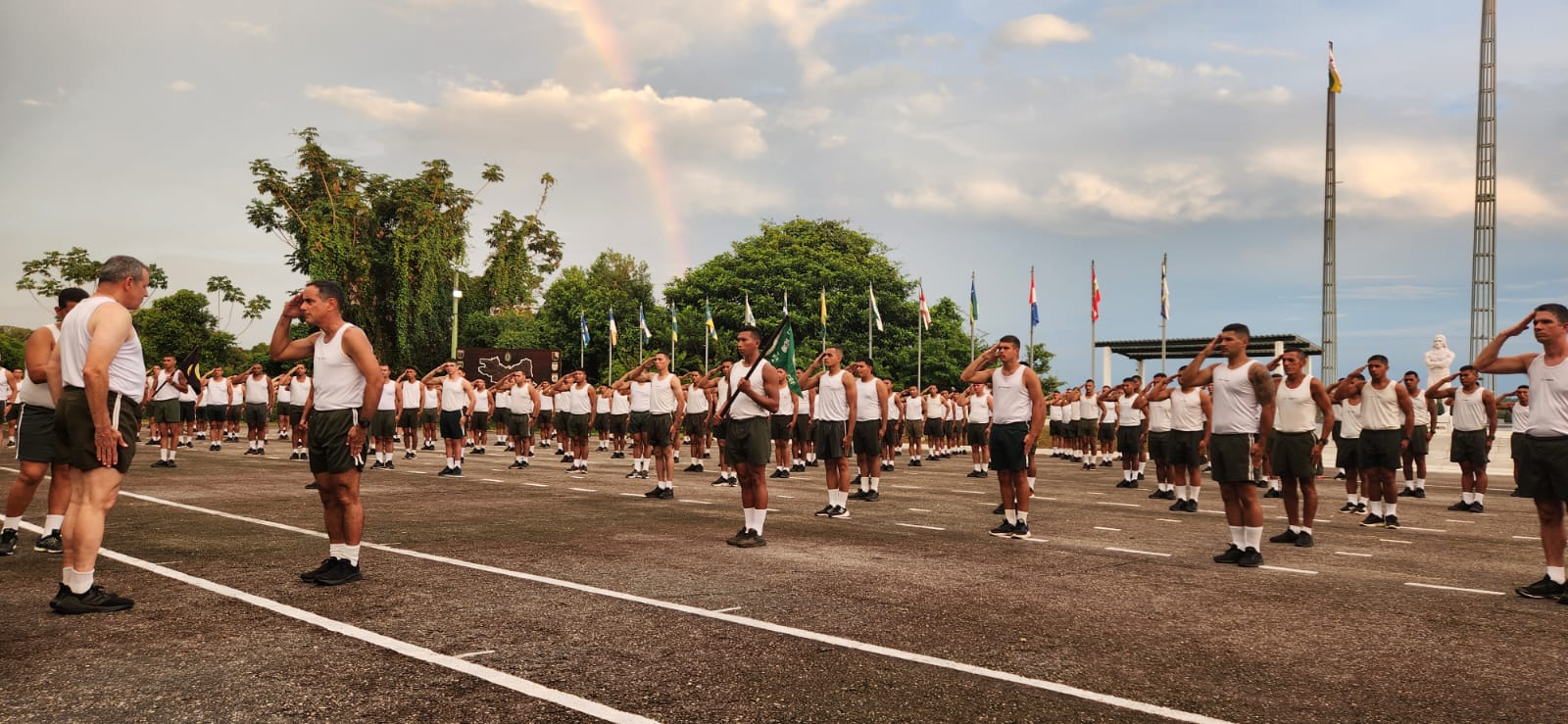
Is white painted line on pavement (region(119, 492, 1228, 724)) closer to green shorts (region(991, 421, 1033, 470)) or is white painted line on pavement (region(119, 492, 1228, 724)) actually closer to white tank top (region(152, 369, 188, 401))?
green shorts (region(991, 421, 1033, 470))

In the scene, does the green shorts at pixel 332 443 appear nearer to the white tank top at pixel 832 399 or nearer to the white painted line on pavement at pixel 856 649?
the white painted line on pavement at pixel 856 649

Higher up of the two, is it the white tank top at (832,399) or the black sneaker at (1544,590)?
the white tank top at (832,399)

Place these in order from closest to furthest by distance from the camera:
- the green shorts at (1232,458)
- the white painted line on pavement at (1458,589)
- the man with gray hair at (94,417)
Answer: the man with gray hair at (94,417) → the white painted line on pavement at (1458,589) → the green shorts at (1232,458)

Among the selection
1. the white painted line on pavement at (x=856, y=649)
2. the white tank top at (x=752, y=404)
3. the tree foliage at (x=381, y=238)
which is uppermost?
the tree foliage at (x=381, y=238)

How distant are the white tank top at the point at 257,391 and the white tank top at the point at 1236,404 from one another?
21896mm

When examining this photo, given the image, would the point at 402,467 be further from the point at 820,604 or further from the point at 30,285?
the point at 30,285

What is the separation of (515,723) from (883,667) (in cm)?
184

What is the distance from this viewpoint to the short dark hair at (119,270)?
6.17 m

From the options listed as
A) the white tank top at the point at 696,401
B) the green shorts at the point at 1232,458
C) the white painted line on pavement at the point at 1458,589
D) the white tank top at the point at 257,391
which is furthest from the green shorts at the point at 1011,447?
the white tank top at the point at 257,391

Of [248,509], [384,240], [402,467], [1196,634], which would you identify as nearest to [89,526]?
[248,509]

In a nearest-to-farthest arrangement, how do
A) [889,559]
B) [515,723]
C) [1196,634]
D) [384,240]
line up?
1. [515,723]
2. [1196,634]
3. [889,559]
4. [384,240]

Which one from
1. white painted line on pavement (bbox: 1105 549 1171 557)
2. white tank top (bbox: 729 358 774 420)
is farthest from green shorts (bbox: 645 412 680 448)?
white painted line on pavement (bbox: 1105 549 1171 557)

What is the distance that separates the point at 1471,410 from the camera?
14.8 meters

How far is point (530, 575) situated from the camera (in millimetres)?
7207
